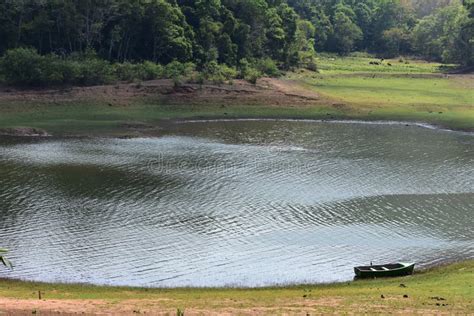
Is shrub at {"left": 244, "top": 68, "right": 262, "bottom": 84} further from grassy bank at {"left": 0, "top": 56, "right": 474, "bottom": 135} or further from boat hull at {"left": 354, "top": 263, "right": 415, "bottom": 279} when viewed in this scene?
boat hull at {"left": 354, "top": 263, "right": 415, "bottom": 279}

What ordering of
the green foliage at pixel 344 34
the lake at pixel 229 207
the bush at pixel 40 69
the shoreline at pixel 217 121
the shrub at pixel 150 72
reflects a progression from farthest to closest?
1. the green foliage at pixel 344 34
2. the shrub at pixel 150 72
3. the bush at pixel 40 69
4. the shoreline at pixel 217 121
5. the lake at pixel 229 207

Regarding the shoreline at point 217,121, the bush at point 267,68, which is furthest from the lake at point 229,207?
the bush at point 267,68

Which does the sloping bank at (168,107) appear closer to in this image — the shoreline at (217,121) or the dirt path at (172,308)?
the shoreline at (217,121)

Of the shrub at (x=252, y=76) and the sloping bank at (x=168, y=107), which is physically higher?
the shrub at (x=252, y=76)

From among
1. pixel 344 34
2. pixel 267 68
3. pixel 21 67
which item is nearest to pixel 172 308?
pixel 21 67

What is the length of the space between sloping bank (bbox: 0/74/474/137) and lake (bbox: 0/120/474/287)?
6.62 metres

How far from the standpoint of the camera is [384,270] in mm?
25141

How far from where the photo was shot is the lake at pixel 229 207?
88.2 ft

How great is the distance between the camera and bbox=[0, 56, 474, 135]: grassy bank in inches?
2447

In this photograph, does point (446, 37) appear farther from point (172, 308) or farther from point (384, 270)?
point (172, 308)

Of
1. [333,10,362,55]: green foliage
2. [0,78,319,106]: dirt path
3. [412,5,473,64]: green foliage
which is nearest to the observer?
[0,78,319,106]: dirt path

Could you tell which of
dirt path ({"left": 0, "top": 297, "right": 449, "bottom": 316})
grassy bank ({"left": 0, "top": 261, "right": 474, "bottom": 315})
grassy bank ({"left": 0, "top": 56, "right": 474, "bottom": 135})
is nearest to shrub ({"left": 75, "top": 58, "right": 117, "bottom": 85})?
grassy bank ({"left": 0, "top": 56, "right": 474, "bottom": 135})

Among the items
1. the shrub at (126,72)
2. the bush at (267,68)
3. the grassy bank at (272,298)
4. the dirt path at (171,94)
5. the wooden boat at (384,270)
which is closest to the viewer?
the grassy bank at (272,298)

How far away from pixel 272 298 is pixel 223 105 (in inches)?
1920
